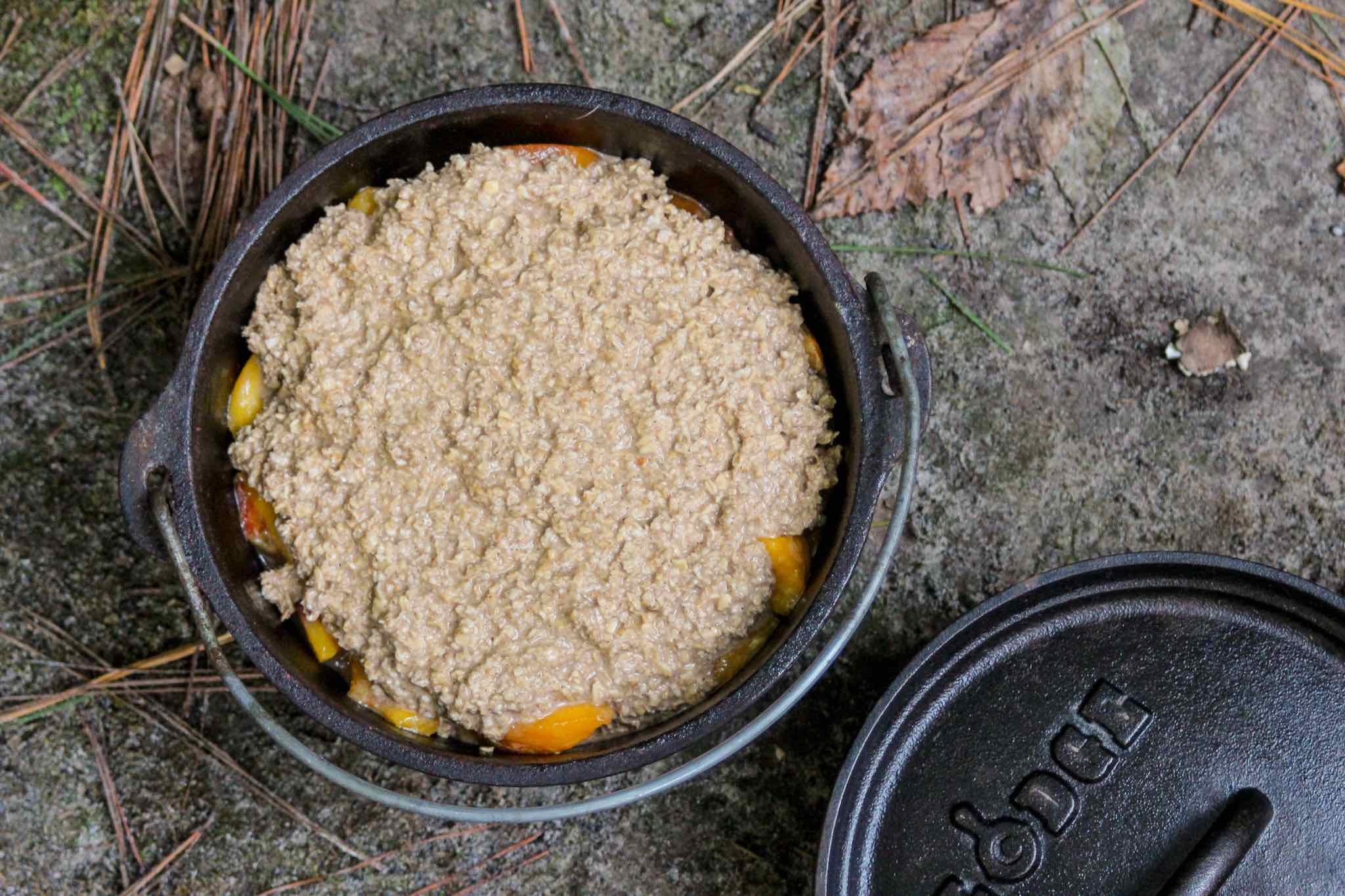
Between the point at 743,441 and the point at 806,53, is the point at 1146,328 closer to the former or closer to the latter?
the point at 806,53

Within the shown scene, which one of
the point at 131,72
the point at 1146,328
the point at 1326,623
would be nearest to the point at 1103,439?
the point at 1146,328

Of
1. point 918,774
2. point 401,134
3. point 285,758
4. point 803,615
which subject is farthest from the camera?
point 285,758

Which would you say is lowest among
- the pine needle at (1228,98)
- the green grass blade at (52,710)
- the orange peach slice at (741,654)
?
the green grass blade at (52,710)

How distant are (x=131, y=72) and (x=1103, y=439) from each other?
2379 mm

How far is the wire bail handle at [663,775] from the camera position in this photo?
186 centimetres

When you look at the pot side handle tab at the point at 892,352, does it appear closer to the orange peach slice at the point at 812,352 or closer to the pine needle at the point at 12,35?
the orange peach slice at the point at 812,352

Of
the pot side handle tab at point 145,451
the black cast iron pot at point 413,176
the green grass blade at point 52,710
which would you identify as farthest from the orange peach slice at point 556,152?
the green grass blade at point 52,710

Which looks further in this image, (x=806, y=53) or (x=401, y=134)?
(x=806, y=53)

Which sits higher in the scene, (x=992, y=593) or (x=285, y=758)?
(x=992, y=593)

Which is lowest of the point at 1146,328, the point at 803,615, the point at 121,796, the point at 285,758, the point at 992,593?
the point at 121,796

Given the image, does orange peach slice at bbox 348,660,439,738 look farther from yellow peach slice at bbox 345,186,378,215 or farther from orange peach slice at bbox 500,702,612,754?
yellow peach slice at bbox 345,186,378,215

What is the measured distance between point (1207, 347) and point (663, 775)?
5.32 ft

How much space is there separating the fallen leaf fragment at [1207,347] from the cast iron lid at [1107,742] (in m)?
0.61

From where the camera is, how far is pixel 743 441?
1.93 meters
